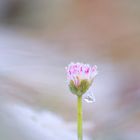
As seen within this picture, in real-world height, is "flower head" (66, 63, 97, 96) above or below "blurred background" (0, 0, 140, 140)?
below

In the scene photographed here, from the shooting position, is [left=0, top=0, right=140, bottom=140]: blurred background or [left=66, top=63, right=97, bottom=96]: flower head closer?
[left=66, top=63, right=97, bottom=96]: flower head

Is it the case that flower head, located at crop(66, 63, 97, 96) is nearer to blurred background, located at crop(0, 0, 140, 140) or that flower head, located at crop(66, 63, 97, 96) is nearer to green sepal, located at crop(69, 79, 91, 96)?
green sepal, located at crop(69, 79, 91, 96)

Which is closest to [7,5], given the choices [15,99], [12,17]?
[12,17]

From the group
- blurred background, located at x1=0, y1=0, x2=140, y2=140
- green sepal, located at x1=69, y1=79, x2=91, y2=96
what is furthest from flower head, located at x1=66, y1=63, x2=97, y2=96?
blurred background, located at x1=0, y1=0, x2=140, y2=140

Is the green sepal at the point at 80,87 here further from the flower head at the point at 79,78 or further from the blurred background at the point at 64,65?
the blurred background at the point at 64,65

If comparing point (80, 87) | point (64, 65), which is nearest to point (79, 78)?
point (80, 87)

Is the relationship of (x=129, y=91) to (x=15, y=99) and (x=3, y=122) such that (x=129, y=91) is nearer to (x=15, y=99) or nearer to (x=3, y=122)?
(x=15, y=99)
